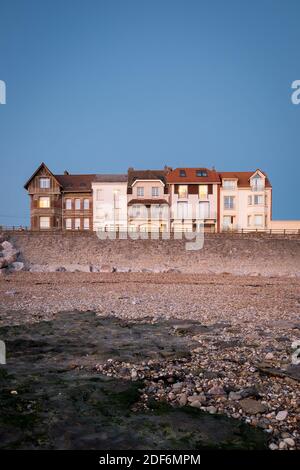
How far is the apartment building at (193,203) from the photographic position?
49906 millimetres

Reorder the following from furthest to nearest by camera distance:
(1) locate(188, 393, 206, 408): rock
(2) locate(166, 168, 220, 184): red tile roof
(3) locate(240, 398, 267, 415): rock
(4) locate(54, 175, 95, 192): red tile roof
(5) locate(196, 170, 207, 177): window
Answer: (4) locate(54, 175, 95, 192): red tile roof, (5) locate(196, 170, 207, 177): window, (2) locate(166, 168, 220, 184): red tile roof, (1) locate(188, 393, 206, 408): rock, (3) locate(240, 398, 267, 415): rock

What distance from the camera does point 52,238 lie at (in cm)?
3922

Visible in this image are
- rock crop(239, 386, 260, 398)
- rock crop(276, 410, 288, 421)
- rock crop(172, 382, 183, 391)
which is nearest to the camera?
rock crop(276, 410, 288, 421)

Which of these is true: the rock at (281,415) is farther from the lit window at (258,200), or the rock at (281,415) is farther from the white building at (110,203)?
the lit window at (258,200)

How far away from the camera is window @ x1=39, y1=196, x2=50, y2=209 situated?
170ft

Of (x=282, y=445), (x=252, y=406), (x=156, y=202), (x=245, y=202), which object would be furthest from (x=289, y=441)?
(x=245, y=202)

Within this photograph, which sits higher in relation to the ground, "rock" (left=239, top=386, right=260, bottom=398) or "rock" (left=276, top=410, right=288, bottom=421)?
"rock" (left=276, top=410, right=288, bottom=421)

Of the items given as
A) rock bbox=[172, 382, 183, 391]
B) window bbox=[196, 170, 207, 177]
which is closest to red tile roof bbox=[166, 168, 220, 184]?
window bbox=[196, 170, 207, 177]

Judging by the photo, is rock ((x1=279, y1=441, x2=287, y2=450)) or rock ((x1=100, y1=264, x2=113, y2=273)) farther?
rock ((x1=100, y1=264, x2=113, y2=273))

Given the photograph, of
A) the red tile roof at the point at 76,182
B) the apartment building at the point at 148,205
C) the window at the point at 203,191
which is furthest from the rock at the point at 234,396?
the red tile roof at the point at 76,182

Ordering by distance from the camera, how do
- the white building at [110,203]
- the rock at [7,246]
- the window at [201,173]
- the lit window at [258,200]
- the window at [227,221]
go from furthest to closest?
the window at [201,173] < the window at [227,221] < the white building at [110,203] < the lit window at [258,200] < the rock at [7,246]

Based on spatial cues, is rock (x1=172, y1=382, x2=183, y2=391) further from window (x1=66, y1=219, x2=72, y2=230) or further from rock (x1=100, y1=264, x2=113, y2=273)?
window (x1=66, y1=219, x2=72, y2=230)
